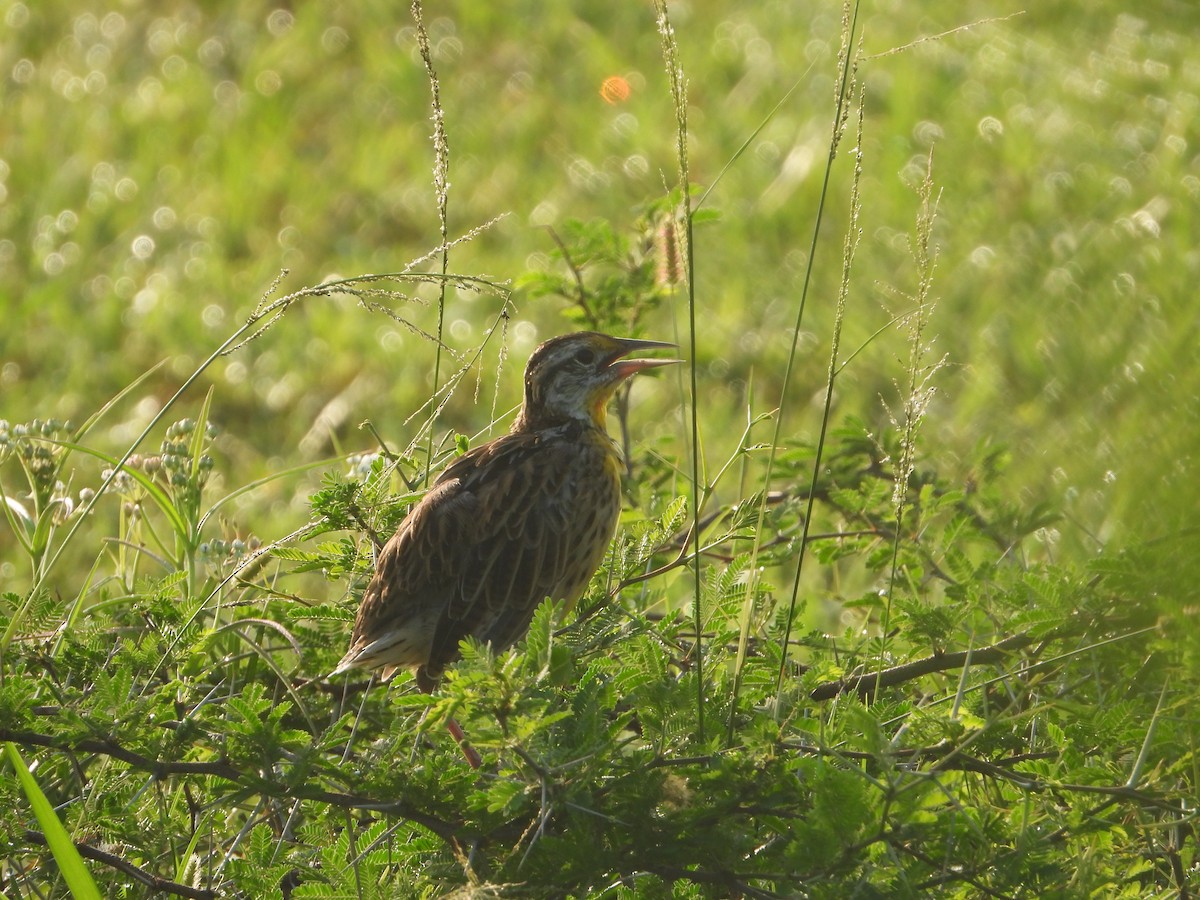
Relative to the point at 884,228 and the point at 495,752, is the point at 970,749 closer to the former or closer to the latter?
the point at 495,752

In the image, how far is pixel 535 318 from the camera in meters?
8.27

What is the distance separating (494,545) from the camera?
439 cm

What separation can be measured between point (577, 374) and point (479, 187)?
4.74 meters

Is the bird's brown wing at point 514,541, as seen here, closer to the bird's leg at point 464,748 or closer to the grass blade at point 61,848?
the bird's leg at point 464,748

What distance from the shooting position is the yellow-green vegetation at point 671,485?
245 cm

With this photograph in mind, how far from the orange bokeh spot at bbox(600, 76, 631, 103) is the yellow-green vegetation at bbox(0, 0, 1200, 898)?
23 millimetres

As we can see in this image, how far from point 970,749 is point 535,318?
18.2 ft

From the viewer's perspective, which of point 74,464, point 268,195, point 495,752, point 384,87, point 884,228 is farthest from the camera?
point 384,87

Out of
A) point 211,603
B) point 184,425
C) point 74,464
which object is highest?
point 184,425

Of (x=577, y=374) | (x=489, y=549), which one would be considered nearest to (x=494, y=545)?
(x=489, y=549)

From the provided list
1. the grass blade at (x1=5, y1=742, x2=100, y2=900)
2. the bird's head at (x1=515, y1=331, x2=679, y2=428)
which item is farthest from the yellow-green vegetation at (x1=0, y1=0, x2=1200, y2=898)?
the bird's head at (x1=515, y1=331, x2=679, y2=428)

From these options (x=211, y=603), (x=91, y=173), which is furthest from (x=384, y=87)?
(x=211, y=603)

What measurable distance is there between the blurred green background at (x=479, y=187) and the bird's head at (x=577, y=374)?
39.7 inches

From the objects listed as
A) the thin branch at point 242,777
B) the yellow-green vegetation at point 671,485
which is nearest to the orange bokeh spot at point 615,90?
the yellow-green vegetation at point 671,485
